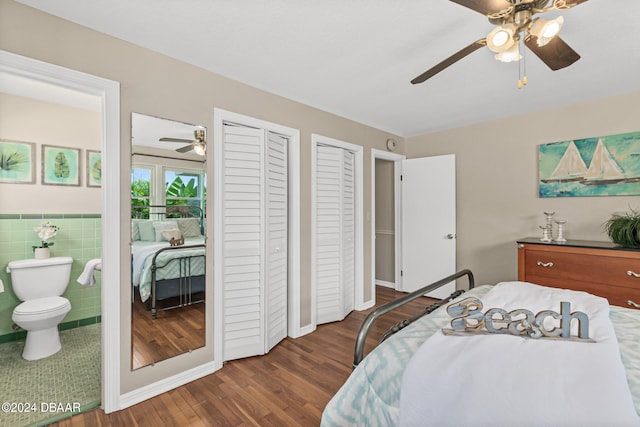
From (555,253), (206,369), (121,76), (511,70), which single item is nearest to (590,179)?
(555,253)

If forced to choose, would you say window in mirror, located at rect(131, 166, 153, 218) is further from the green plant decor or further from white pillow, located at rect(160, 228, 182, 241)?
the green plant decor

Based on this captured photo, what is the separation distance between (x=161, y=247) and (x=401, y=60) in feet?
7.45

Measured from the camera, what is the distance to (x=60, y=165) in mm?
2936

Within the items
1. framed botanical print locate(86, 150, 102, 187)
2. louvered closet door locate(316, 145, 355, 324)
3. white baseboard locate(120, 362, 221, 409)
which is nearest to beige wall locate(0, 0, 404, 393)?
white baseboard locate(120, 362, 221, 409)

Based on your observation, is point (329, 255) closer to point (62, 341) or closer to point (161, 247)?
point (161, 247)

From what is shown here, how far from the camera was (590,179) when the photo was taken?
297 centimetres

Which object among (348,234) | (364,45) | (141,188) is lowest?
(348,234)

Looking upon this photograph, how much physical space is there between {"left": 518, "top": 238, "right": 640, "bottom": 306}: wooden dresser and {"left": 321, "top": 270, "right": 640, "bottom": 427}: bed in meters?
1.61

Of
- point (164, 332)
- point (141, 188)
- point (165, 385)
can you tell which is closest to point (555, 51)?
point (141, 188)

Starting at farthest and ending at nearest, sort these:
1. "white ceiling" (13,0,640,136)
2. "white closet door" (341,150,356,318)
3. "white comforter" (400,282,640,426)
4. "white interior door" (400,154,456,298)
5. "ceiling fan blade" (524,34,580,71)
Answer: "white interior door" (400,154,456,298) < "white closet door" (341,150,356,318) < "white ceiling" (13,0,640,136) < "ceiling fan blade" (524,34,580,71) < "white comforter" (400,282,640,426)

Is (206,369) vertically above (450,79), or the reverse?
(450,79)

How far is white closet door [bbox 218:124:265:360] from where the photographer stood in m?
Result: 2.40

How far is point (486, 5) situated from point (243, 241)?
2177 millimetres

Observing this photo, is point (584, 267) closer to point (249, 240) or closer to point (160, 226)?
point (249, 240)
